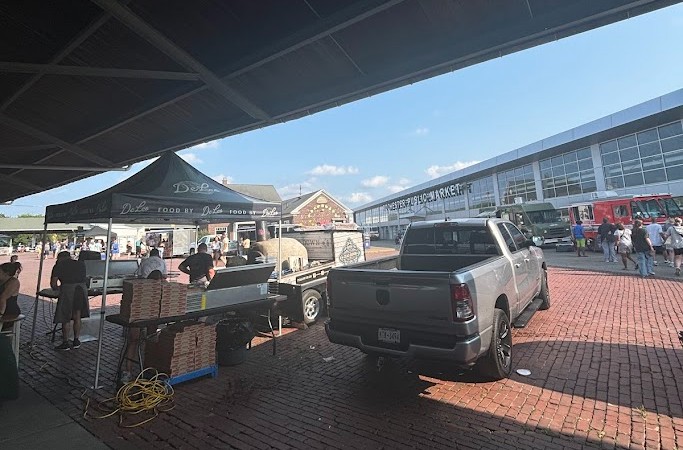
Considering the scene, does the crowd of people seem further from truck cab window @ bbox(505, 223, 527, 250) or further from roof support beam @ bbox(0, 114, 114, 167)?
roof support beam @ bbox(0, 114, 114, 167)

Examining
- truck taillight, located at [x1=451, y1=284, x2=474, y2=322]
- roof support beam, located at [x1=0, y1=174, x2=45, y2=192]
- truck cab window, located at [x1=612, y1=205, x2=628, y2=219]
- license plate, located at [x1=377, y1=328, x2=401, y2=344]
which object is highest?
roof support beam, located at [x1=0, y1=174, x2=45, y2=192]

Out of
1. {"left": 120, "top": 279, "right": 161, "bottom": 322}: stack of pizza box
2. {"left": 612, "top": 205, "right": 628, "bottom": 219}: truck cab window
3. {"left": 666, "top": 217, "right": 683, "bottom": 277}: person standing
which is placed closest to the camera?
{"left": 120, "top": 279, "right": 161, "bottom": 322}: stack of pizza box

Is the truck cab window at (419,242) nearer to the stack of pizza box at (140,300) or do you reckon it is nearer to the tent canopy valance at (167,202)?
the tent canopy valance at (167,202)

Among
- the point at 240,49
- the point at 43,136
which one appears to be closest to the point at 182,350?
the point at 240,49

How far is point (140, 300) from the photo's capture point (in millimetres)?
4297

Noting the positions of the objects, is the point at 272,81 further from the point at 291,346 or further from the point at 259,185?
the point at 259,185

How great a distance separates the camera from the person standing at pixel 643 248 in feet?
34.3

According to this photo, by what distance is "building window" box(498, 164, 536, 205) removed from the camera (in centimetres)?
3350

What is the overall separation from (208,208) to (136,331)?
2329 millimetres

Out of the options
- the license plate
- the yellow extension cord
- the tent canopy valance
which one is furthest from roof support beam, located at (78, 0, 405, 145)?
the yellow extension cord

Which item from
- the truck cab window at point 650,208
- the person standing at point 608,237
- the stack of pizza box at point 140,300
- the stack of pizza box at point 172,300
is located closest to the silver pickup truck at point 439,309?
the stack of pizza box at point 172,300

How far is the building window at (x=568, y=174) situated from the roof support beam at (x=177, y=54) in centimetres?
3013

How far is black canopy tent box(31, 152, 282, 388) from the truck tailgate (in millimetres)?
2915

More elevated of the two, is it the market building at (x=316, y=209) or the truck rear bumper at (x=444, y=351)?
the market building at (x=316, y=209)
